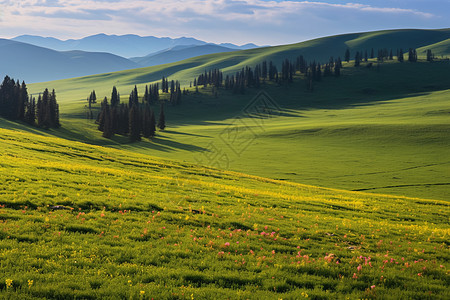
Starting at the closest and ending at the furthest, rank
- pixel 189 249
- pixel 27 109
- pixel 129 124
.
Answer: pixel 189 249 → pixel 27 109 → pixel 129 124

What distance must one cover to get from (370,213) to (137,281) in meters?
20.7

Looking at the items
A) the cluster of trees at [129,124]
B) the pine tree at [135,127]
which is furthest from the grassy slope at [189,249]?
the cluster of trees at [129,124]

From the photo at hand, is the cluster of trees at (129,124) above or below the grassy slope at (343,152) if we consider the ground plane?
above

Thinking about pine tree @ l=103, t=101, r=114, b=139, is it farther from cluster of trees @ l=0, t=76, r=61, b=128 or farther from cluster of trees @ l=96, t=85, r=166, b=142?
cluster of trees @ l=0, t=76, r=61, b=128

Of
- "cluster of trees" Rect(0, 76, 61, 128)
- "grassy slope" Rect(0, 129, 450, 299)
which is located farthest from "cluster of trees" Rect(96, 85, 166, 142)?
"grassy slope" Rect(0, 129, 450, 299)

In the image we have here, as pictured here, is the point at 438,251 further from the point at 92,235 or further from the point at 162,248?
the point at 92,235

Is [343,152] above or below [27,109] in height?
below

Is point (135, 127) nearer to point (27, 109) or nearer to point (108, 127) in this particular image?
point (108, 127)

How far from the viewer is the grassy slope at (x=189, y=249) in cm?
938

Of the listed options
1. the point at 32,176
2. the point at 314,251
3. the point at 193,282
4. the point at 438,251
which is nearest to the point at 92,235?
the point at 193,282

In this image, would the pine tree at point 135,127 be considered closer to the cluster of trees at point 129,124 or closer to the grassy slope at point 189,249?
the cluster of trees at point 129,124

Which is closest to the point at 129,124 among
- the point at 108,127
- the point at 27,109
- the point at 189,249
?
the point at 108,127

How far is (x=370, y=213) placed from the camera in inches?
970

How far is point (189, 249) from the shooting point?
1220cm
